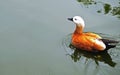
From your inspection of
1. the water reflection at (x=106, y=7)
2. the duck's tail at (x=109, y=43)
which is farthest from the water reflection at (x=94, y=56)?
the water reflection at (x=106, y=7)

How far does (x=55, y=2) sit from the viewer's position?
19.1ft

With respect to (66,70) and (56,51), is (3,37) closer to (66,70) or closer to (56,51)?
(56,51)

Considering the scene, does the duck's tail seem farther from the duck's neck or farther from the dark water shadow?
the duck's neck

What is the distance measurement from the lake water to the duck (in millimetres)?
111

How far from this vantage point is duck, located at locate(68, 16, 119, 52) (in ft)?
14.8

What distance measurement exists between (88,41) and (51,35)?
58 centimetres

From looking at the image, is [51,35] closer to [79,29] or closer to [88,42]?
[79,29]

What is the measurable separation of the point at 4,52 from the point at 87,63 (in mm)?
1054

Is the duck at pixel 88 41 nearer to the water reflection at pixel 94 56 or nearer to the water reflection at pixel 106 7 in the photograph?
the water reflection at pixel 94 56

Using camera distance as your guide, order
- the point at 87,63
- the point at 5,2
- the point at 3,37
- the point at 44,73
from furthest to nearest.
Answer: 1. the point at 5,2
2. the point at 3,37
3. the point at 87,63
4. the point at 44,73

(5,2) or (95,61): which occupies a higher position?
(5,2)

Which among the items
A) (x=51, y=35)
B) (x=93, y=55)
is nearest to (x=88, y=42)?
(x=93, y=55)

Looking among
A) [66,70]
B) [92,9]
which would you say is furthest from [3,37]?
[92,9]

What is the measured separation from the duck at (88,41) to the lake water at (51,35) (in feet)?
0.36
